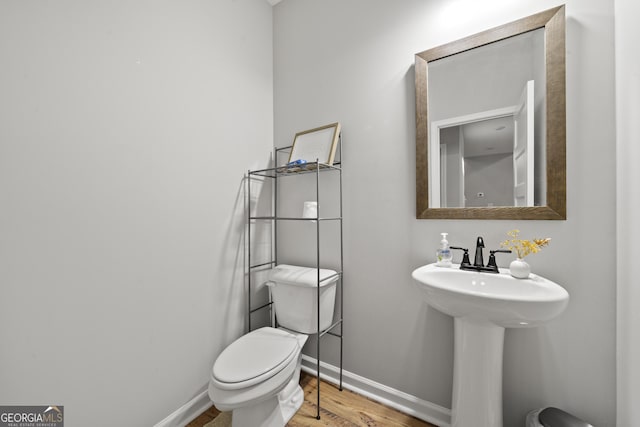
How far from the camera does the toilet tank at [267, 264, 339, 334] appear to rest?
1.51 m

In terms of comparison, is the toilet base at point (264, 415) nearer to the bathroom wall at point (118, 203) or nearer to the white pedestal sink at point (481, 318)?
the bathroom wall at point (118, 203)

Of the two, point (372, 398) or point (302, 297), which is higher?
point (302, 297)

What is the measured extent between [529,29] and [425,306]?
4.46 ft

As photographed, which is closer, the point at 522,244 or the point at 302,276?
the point at 522,244

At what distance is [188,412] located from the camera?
1387 mm

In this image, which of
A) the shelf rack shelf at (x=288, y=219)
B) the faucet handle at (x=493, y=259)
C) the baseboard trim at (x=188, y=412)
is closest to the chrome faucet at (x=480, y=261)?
the faucet handle at (x=493, y=259)

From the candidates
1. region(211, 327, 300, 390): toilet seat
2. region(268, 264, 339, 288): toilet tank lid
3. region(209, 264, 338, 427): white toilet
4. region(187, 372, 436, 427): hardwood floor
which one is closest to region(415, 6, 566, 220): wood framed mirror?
region(268, 264, 339, 288): toilet tank lid

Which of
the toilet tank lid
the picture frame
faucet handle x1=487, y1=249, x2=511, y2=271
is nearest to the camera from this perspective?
faucet handle x1=487, y1=249, x2=511, y2=271

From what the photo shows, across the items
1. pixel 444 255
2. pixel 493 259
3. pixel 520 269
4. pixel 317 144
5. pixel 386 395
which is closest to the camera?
pixel 520 269

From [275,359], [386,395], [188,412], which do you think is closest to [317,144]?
[275,359]

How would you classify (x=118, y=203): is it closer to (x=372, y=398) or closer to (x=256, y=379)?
(x=256, y=379)

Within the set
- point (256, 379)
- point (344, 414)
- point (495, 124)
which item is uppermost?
point (495, 124)

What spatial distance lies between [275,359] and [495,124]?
152cm

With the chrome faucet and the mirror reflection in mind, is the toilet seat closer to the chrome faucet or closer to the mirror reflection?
the chrome faucet
